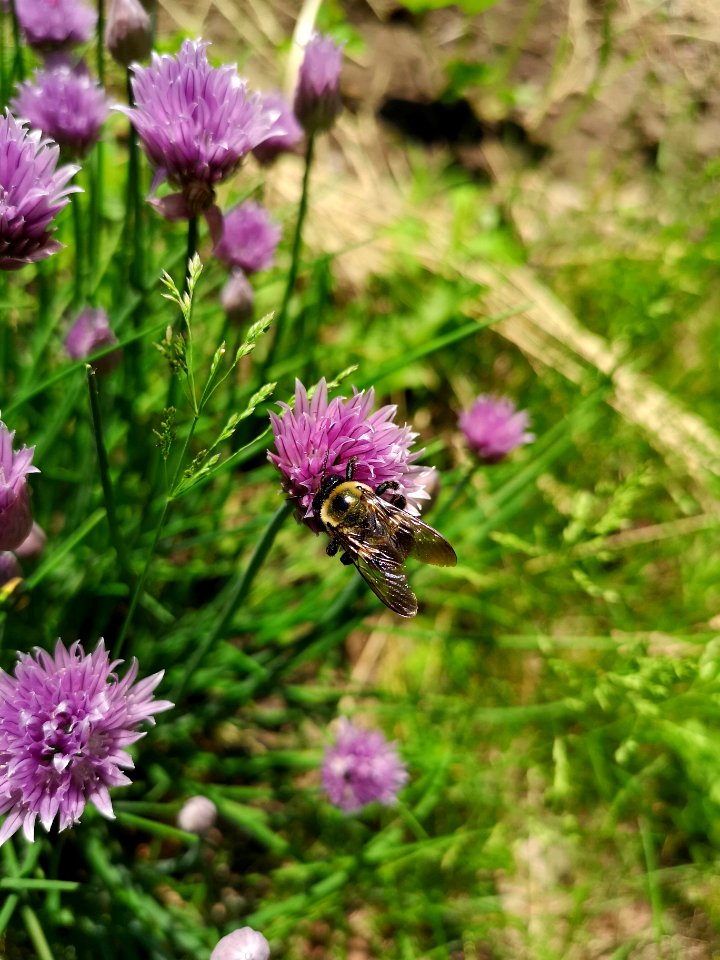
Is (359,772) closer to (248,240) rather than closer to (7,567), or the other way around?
(7,567)

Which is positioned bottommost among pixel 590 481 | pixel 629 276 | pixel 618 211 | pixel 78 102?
pixel 78 102

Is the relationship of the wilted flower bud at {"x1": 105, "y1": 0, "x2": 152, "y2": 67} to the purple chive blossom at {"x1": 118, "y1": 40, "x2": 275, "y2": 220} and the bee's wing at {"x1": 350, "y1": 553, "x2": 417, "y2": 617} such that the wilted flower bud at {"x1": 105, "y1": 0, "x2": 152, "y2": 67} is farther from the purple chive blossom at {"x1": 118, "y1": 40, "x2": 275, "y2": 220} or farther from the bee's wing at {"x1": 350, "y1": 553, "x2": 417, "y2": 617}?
the bee's wing at {"x1": 350, "y1": 553, "x2": 417, "y2": 617}

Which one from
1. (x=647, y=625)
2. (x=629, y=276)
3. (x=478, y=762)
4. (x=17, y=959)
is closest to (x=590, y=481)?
(x=647, y=625)

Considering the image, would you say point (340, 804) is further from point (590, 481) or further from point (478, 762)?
point (590, 481)

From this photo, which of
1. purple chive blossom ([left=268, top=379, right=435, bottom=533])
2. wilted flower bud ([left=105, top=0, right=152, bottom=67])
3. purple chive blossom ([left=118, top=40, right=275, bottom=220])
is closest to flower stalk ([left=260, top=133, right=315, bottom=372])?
purple chive blossom ([left=118, top=40, right=275, bottom=220])

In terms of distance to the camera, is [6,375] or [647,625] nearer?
[6,375]

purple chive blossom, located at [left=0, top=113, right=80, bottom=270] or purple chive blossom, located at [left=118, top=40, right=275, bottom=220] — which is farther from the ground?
purple chive blossom, located at [left=118, top=40, right=275, bottom=220]
